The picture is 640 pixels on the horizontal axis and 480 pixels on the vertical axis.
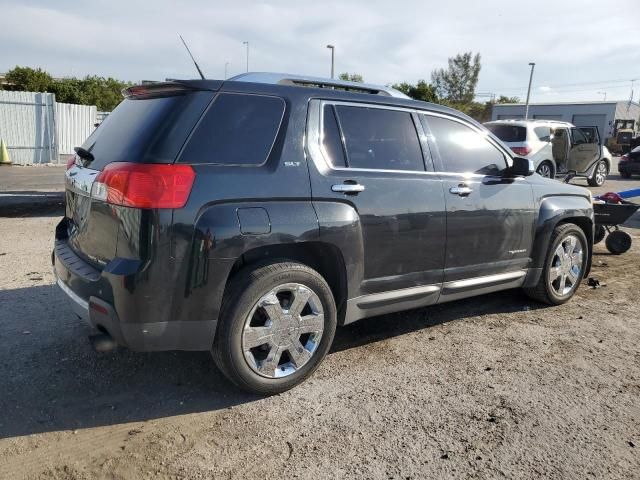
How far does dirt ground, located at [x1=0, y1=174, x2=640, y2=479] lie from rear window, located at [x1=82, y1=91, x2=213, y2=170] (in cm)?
142

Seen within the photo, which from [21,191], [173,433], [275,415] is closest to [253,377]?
[275,415]

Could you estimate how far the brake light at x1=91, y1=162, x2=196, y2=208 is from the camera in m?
2.74

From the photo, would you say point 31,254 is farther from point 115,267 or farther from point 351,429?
point 351,429

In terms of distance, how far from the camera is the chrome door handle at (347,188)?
335 centimetres

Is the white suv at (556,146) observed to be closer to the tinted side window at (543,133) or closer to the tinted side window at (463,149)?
the tinted side window at (543,133)

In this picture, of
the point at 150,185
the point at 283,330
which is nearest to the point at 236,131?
the point at 150,185

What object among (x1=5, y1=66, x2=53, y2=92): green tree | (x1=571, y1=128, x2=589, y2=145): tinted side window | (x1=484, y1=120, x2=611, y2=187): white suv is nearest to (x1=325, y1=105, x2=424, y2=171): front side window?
(x1=484, y1=120, x2=611, y2=187): white suv

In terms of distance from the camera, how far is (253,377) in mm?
3143

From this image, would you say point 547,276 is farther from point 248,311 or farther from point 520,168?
point 248,311

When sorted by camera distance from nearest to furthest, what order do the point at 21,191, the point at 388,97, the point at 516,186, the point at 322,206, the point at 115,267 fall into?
1. the point at 115,267
2. the point at 322,206
3. the point at 388,97
4. the point at 516,186
5. the point at 21,191

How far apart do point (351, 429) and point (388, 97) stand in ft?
7.64

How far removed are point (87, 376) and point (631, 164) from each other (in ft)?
72.5

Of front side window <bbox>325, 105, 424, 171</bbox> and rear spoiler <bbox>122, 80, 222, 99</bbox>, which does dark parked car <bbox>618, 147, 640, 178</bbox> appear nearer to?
front side window <bbox>325, 105, 424, 171</bbox>

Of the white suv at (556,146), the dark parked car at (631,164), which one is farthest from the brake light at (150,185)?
the dark parked car at (631,164)
